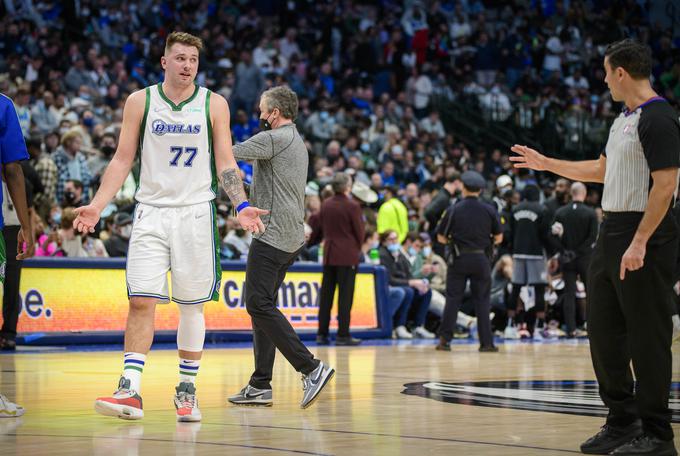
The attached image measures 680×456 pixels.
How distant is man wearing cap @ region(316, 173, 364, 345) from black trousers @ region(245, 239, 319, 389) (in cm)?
647

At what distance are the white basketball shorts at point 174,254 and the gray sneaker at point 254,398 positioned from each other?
1.12 m

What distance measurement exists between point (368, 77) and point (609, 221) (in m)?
22.3

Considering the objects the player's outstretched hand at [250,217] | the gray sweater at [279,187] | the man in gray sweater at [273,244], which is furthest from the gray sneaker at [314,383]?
the player's outstretched hand at [250,217]

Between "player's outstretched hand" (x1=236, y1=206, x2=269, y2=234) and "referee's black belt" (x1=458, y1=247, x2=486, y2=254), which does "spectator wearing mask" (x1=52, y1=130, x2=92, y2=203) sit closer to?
"referee's black belt" (x1=458, y1=247, x2=486, y2=254)

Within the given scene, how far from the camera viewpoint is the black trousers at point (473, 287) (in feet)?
45.2

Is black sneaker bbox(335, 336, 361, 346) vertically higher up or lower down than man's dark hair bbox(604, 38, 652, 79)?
lower down

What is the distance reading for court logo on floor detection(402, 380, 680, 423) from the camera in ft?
24.3

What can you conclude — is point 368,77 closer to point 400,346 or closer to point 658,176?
point 400,346

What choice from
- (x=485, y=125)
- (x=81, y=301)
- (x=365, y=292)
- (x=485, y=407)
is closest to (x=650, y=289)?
(x=485, y=407)

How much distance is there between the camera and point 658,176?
5.38 meters

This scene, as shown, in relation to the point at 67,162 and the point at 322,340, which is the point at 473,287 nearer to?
the point at 322,340

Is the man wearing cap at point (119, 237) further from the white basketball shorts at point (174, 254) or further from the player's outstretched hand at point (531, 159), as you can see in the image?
the player's outstretched hand at point (531, 159)

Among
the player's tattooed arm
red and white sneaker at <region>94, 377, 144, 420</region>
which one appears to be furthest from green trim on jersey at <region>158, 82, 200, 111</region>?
red and white sneaker at <region>94, 377, 144, 420</region>

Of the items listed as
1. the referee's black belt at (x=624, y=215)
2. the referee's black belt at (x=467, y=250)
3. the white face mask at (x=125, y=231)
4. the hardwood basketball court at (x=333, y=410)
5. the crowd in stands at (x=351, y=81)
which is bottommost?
the hardwood basketball court at (x=333, y=410)
